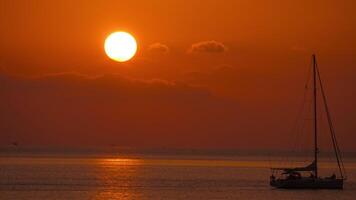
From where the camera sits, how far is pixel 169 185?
109562mm

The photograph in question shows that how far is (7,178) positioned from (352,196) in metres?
51.1

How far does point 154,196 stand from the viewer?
89.4 metres

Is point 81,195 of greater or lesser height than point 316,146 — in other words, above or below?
below

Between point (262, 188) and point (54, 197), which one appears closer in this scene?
point (54, 197)

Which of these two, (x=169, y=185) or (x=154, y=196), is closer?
(x=154, y=196)

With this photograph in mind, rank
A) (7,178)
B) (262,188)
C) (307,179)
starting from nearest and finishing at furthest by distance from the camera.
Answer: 1. (307,179)
2. (262,188)
3. (7,178)

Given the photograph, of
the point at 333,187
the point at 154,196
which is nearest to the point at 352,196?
the point at 333,187

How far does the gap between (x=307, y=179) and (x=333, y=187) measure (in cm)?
335

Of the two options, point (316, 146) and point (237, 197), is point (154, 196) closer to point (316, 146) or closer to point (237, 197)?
point (237, 197)

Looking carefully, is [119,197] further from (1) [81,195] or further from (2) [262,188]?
(2) [262,188]

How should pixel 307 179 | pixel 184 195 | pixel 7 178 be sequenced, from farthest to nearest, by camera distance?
pixel 7 178 → pixel 307 179 → pixel 184 195

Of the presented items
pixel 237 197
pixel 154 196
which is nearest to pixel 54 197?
pixel 154 196

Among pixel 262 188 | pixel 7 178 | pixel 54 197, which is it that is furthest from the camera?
pixel 7 178

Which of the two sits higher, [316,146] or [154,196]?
[316,146]
